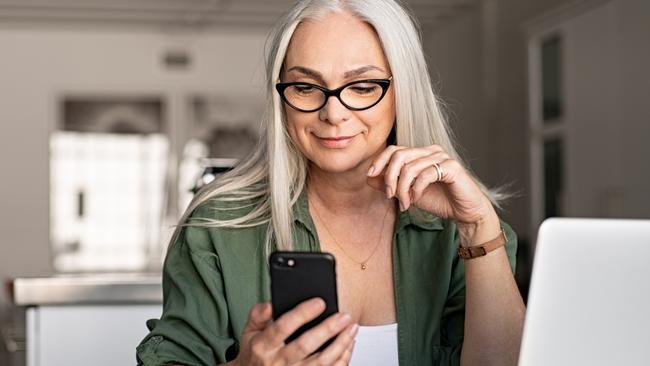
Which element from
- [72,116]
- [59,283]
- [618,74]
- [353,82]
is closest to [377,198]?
[353,82]

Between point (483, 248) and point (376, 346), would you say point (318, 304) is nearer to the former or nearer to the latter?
point (483, 248)

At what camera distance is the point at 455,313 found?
171 centimetres

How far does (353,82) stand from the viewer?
162 cm

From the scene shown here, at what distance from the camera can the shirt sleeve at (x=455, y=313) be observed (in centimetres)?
168

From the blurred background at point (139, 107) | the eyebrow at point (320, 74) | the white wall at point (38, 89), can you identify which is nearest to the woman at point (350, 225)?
the eyebrow at point (320, 74)

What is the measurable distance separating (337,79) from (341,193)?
0.25m

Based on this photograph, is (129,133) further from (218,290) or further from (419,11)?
(218,290)

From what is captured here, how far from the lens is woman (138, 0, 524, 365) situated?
154 centimetres

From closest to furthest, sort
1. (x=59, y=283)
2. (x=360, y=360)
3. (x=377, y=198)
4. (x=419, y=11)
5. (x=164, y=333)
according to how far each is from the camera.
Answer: (x=164, y=333)
(x=360, y=360)
(x=377, y=198)
(x=59, y=283)
(x=419, y=11)

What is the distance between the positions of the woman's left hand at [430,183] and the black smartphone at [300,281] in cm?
24

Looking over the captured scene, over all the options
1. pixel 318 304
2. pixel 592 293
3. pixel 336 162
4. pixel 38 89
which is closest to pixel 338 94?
pixel 336 162

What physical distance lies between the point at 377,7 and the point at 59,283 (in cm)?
114

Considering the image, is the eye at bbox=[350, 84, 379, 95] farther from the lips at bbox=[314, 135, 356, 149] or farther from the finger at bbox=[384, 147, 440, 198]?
the finger at bbox=[384, 147, 440, 198]

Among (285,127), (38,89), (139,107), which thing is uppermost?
(38,89)
